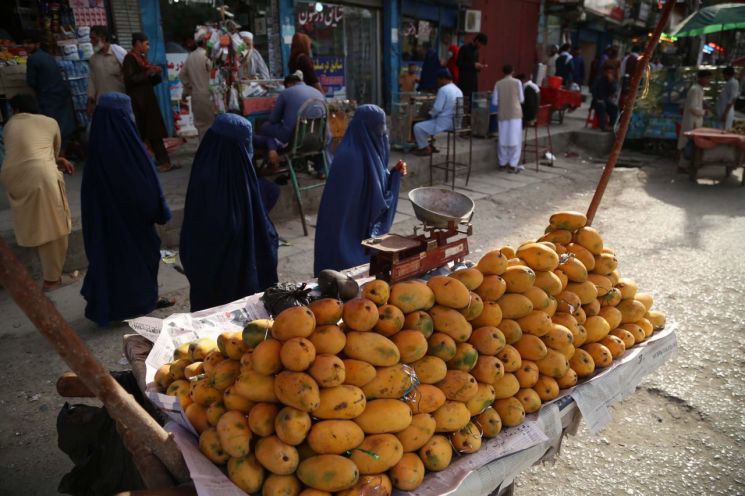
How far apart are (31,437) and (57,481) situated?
42 centimetres

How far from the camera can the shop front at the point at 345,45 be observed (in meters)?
9.93

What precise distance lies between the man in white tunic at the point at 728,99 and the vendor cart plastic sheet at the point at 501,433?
9924 mm

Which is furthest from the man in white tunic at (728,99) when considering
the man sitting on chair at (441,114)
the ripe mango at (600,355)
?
the ripe mango at (600,355)

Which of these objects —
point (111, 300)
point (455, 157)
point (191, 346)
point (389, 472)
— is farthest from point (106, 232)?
point (455, 157)

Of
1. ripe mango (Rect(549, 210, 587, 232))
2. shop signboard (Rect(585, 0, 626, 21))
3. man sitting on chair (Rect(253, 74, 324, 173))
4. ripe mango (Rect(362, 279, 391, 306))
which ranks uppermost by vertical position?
shop signboard (Rect(585, 0, 626, 21))

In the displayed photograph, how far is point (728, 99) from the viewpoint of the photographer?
10352 millimetres

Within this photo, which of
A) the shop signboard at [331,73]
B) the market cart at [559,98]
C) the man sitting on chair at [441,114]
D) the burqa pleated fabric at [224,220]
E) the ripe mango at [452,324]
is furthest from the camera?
the market cart at [559,98]

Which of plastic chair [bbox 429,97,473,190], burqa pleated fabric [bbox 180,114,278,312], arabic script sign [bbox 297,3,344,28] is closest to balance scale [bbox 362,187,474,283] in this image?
burqa pleated fabric [bbox 180,114,278,312]

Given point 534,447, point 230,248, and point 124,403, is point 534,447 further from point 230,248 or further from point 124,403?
point 230,248

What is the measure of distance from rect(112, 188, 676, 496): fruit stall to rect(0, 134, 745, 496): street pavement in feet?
2.77

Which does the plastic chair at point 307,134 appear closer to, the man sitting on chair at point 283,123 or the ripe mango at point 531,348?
the man sitting on chair at point 283,123

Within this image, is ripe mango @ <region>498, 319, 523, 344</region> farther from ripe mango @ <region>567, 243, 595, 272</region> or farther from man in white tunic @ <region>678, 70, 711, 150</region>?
man in white tunic @ <region>678, 70, 711, 150</region>

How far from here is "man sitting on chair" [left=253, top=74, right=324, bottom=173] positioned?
5766 mm

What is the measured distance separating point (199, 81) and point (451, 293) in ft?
20.0
